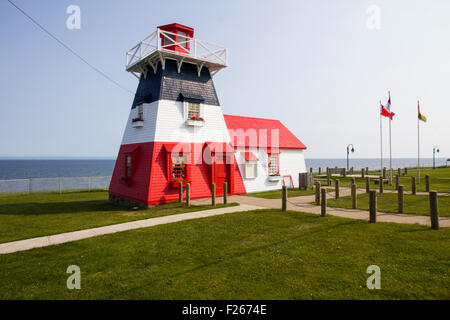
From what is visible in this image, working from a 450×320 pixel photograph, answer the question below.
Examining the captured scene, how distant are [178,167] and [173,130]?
2360mm

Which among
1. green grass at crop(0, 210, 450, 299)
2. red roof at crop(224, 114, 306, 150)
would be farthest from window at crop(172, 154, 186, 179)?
green grass at crop(0, 210, 450, 299)

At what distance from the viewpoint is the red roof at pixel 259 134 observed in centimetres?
2089

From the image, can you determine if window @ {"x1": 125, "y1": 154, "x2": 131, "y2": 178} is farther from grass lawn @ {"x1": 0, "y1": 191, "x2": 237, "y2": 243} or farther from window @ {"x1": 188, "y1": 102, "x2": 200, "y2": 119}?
window @ {"x1": 188, "y1": 102, "x2": 200, "y2": 119}

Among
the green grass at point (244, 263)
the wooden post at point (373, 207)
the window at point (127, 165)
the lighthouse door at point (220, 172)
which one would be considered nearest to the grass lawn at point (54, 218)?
the green grass at point (244, 263)

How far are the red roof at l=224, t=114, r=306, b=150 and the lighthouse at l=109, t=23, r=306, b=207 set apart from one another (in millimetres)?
538

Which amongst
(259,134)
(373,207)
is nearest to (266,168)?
(259,134)

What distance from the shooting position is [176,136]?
53.9ft

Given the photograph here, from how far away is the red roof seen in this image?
20.9 meters

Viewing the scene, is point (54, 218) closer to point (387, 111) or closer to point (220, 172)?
point (220, 172)

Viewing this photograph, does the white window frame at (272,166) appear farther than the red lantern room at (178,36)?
Yes

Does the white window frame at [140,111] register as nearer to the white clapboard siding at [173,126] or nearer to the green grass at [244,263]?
the white clapboard siding at [173,126]

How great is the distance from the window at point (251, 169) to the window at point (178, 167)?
17.7 ft
